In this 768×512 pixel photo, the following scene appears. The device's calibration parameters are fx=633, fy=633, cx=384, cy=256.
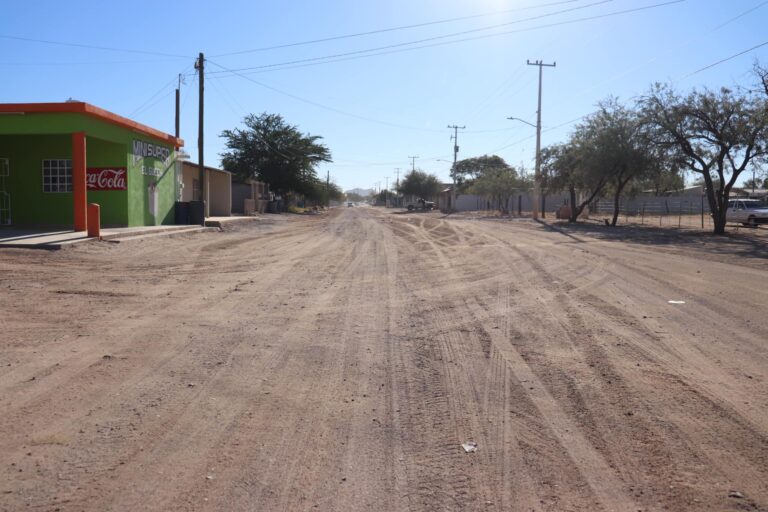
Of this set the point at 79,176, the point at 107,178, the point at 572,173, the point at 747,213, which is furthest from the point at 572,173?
the point at 79,176

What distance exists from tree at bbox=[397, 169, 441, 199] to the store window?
3302 inches

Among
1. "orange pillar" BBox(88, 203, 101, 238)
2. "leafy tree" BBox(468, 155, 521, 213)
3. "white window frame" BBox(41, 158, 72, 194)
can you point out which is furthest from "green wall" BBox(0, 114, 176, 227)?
"leafy tree" BBox(468, 155, 521, 213)

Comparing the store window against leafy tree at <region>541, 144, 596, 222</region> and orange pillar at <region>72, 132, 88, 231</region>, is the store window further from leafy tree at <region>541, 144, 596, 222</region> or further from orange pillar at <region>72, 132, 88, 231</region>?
leafy tree at <region>541, 144, 596, 222</region>

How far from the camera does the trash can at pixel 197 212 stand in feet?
92.8

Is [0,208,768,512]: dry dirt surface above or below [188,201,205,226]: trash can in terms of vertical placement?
below

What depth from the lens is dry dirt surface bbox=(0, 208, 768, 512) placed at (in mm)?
3686

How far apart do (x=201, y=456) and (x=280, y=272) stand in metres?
9.60

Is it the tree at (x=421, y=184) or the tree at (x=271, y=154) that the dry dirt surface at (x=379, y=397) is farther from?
the tree at (x=421, y=184)

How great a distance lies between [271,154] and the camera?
6044 centimetres

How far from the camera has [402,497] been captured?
3.58m

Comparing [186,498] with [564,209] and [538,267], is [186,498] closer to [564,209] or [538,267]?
[538,267]

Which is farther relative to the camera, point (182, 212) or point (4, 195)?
point (182, 212)

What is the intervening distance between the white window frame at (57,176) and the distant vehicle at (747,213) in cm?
3374

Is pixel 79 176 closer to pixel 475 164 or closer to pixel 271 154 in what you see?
pixel 271 154
